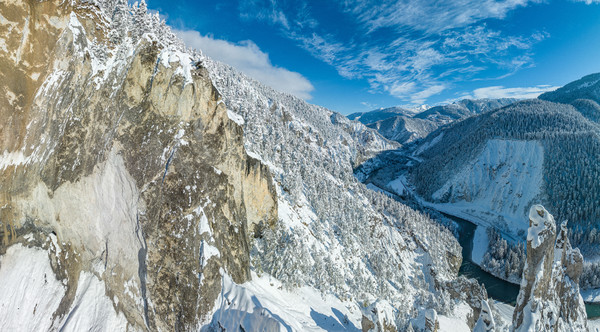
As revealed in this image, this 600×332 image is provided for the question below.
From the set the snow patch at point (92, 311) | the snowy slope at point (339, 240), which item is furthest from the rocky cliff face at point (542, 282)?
the snow patch at point (92, 311)

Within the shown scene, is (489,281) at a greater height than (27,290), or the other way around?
(27,290)

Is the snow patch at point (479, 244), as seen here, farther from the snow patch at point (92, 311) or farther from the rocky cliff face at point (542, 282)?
the snow patch at point (92, 311)

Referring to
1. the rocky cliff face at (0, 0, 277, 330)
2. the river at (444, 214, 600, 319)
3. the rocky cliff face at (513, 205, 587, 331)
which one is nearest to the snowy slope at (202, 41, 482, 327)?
the river at (444, 214, 600, 319)

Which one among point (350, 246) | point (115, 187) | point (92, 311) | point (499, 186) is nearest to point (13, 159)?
point (115, 187)

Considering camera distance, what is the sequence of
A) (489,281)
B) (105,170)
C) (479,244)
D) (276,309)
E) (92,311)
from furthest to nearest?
1. (479,244)
2. (489,281)
3. (276,309)
4. (105,170)
5. (92,311)

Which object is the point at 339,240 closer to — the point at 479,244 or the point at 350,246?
the point at 350,246

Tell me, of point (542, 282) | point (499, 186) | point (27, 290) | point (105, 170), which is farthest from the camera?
point (499, 186)

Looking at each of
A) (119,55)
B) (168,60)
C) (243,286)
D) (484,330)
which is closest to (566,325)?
(484,330)
